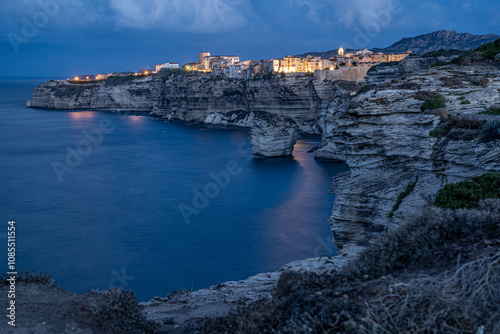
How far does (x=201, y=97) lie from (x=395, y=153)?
71279 millimetres

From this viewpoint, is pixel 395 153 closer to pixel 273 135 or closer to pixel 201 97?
pixel 273 135

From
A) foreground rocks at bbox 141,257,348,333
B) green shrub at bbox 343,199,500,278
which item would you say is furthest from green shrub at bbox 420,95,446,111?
green shrub at bbox 343,199,500,278

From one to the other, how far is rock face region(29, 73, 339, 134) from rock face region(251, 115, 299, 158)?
19.7 m

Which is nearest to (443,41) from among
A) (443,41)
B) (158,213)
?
(443,41)

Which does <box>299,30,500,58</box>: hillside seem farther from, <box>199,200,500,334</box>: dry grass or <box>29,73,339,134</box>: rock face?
<box>199,200,500,334</box>: dry grass

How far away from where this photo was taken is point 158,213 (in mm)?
29656

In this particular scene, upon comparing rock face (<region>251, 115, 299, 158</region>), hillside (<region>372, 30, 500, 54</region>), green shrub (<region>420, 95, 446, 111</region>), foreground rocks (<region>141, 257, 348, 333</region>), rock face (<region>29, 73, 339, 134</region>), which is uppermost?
hillside (<region>372, 30, 500, 54</region>)

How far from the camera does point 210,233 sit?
84.9ft

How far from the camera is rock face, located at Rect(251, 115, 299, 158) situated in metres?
45.3

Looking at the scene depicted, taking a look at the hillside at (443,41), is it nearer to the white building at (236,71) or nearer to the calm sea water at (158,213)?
the white building at (236,71)

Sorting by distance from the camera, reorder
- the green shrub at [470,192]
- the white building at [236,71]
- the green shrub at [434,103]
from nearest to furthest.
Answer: the green shrub at [470,192] → the green shrub at [434,103] → the white building at [236,71]

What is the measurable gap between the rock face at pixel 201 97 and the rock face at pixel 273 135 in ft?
64.5

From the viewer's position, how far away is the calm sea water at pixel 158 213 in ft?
69.6

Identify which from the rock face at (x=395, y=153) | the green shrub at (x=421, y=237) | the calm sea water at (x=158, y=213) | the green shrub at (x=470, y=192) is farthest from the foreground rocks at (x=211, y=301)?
the calm sea water at (x=158, y=213)
